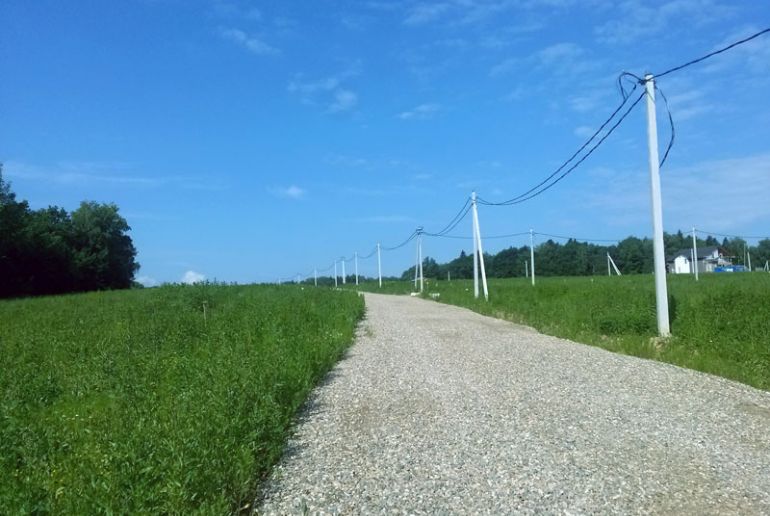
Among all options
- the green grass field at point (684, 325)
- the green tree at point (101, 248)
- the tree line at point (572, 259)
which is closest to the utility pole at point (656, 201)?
the green grass field at point (684, 325)

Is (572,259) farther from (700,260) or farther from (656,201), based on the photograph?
(656,201)

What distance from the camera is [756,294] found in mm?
15094

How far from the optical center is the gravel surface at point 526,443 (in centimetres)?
545

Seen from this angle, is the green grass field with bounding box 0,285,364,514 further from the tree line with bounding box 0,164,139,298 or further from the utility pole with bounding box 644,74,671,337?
the tree line with bounding box 0,164,139,298

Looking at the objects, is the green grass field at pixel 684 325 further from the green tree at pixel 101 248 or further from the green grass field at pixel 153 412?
the green tree at pixel 101 248

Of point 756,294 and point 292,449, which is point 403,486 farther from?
point 756,294

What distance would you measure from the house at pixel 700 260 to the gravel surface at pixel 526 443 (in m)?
107

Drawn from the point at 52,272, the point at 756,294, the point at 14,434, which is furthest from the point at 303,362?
the point at 52,272

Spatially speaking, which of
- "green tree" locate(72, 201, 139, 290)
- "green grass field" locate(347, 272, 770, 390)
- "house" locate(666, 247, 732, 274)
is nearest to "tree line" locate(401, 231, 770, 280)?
"house" locate(666, 247, 732, 274)

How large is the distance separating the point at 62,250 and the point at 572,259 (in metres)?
81.6

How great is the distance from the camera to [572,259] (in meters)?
112

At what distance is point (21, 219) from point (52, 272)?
7.00 metres

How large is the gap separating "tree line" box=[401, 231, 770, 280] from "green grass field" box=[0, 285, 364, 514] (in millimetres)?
85479

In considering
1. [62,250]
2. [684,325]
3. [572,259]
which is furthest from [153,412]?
[572,259]
